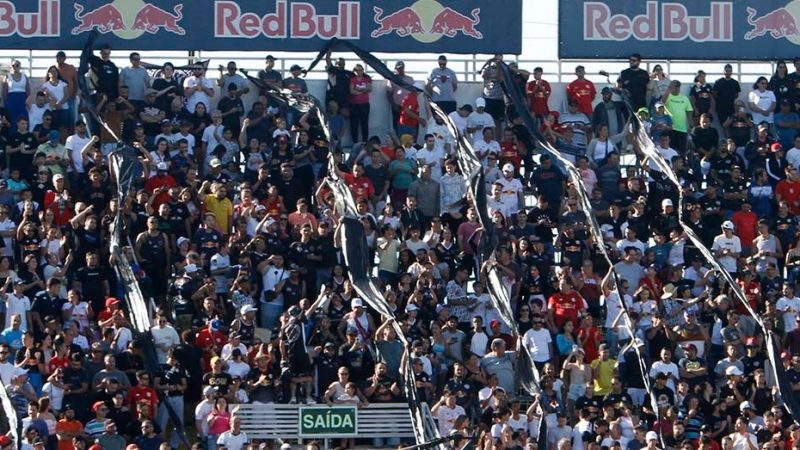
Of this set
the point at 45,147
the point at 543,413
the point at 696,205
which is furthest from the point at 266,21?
the point at 543,413

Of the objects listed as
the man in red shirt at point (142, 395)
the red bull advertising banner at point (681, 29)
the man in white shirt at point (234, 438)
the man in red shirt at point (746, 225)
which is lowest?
the man in white shirt at point (234, 438)

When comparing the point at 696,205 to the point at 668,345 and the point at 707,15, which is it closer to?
the point at 668,345

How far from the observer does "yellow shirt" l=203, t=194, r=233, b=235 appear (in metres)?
30.8

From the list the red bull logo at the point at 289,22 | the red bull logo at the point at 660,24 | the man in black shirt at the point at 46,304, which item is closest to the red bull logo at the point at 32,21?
the red bull logo at the point at 289,22

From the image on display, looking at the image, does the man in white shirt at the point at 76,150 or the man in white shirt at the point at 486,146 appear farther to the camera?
the man in white shirt at the point at 486,146

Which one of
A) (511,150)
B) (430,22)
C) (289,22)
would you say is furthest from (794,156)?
(289,22)

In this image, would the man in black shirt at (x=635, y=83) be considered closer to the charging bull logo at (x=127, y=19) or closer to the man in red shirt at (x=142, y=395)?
the charging bull logo at (x=127, y=19)

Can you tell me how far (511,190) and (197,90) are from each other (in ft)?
15.5

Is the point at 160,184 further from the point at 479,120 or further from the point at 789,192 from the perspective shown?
the point at 789,192

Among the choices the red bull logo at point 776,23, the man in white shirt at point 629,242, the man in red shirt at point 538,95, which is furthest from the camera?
the red bull logo at point 776,23

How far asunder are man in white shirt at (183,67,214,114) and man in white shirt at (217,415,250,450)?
7474 mm

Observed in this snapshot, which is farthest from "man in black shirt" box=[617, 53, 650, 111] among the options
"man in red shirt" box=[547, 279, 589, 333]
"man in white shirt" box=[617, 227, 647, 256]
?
"man in red shirt" box=[547, 279, 589, 333]

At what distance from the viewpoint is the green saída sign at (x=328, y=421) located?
27.2m

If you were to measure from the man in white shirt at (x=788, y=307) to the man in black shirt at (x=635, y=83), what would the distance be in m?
4.91
